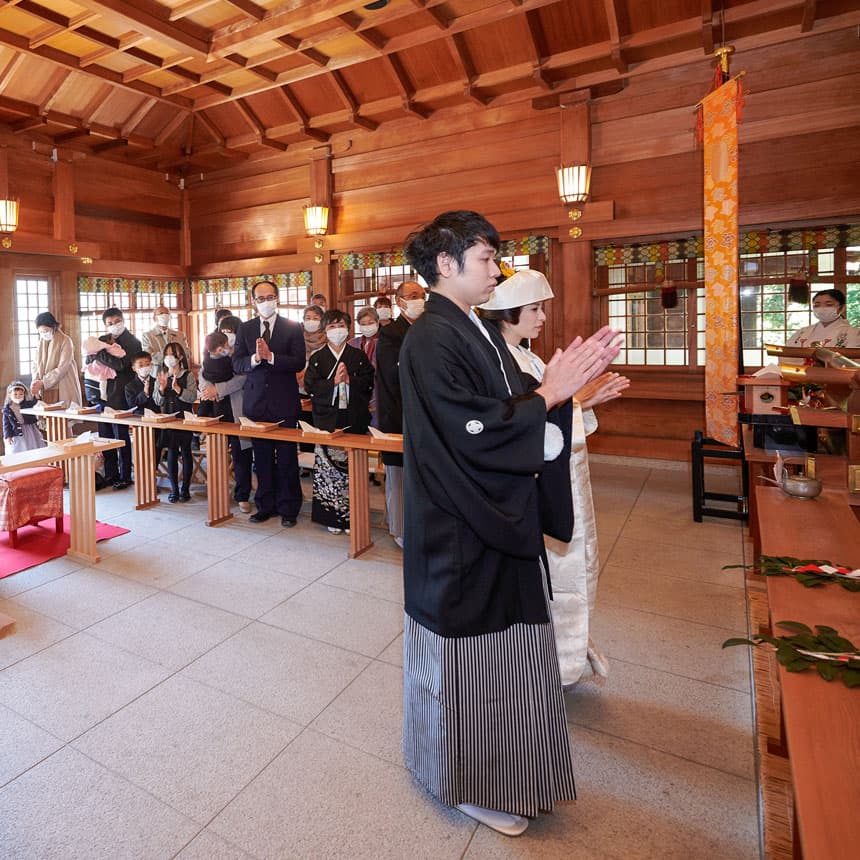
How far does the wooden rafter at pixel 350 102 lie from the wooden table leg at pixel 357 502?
541 centimetres

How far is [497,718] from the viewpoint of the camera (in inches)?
64.6

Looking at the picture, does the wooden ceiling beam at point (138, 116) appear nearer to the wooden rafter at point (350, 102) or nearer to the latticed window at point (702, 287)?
the wooden rafter at point (350, 102)

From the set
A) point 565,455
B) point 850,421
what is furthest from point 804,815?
point 850,421

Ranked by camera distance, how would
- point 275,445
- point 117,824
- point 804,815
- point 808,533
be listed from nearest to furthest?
1. point 804,815
2. point 117,824
3. point 808,533
4. point 275,445

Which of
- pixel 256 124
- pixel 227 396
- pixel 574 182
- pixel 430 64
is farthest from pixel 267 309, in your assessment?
pixel 256 124

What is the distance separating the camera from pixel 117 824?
1743mm

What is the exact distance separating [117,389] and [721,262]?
575cm

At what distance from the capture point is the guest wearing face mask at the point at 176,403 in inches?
213

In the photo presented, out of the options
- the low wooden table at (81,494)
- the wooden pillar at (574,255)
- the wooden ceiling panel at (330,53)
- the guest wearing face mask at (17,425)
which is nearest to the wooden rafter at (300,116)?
the wooden ceiling panel at (330,53)

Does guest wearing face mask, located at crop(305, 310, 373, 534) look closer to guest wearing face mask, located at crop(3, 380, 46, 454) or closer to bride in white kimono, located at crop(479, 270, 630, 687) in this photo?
bride in white kimono, located at crop(479, 270, 630, 687)

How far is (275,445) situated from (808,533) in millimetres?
3832

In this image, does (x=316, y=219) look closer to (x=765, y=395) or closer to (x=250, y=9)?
(x=250, y=9)

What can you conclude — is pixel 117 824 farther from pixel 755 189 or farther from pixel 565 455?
pixel 755 189

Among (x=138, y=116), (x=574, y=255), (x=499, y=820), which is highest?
(x=138, y=116)
